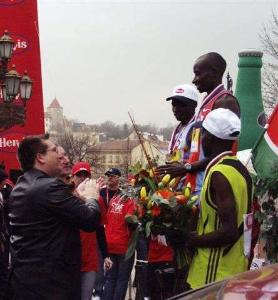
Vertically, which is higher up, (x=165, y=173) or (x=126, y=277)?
(x=165, y=173)

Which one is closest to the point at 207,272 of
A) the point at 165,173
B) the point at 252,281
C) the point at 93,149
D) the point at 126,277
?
the point at 165,173

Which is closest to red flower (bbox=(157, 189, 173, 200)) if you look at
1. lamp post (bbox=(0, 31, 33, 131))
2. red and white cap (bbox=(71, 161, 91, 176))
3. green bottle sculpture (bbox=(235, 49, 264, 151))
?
red and white cap (bbox=(71, 161, 91, 176))

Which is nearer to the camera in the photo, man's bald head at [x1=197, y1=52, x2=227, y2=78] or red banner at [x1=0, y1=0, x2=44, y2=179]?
man's bald head at [x1=197, y1=52, x2=227, y2=78]

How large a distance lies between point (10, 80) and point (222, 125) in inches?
433

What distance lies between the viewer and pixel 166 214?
383 cm

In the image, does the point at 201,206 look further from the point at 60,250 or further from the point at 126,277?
the point at 126,277

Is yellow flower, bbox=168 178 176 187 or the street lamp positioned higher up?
the street lamp

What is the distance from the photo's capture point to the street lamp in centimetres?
1426

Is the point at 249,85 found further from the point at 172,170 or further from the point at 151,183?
the point at 151,183

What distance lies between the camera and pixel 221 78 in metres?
4.86

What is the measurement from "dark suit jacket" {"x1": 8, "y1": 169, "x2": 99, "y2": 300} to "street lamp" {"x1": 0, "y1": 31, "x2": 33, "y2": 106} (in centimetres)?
1042

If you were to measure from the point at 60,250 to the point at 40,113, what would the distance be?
11895 mm

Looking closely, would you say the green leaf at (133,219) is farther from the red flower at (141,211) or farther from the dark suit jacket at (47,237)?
the dark suit jacket at (47,237)

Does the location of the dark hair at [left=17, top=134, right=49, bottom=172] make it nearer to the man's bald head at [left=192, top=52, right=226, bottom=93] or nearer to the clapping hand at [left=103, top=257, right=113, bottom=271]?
the man's bald head at [left=192, top=52, right=226, bottom=93]
